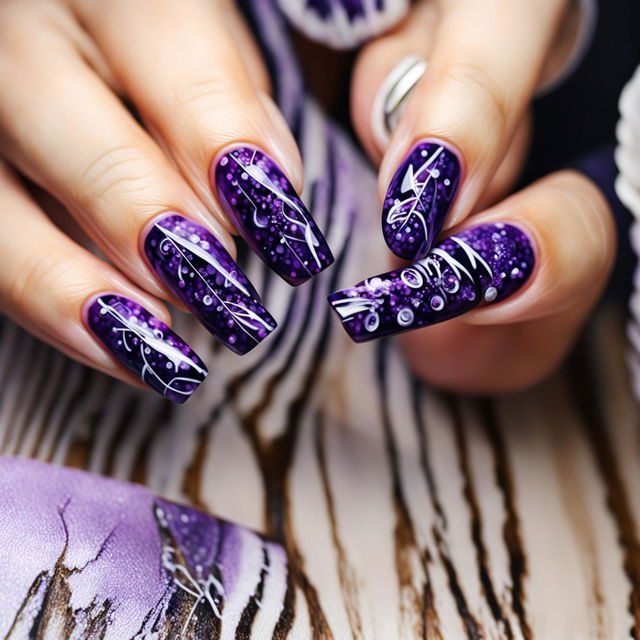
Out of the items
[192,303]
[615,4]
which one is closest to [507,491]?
[192,303]

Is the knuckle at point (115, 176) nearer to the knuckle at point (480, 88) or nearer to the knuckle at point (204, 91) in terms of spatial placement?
the knuckle at point (204, 91)

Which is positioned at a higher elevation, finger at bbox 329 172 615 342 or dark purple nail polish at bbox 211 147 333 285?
dark purple nail polish at bbox 211 147 333 285

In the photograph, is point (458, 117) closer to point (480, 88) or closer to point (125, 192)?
point (480, 88)

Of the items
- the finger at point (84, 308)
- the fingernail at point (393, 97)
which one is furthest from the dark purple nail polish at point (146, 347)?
the fingernail at point (393, 97)

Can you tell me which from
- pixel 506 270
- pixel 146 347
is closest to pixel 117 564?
pixel 146 347

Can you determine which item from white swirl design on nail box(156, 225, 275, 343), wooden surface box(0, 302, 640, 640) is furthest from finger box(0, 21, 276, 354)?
wooden surface box(0, 302, 640, 640)

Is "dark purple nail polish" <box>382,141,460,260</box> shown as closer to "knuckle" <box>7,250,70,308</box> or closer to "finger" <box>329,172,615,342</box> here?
"finger" <box>329,172,615,342</box>
